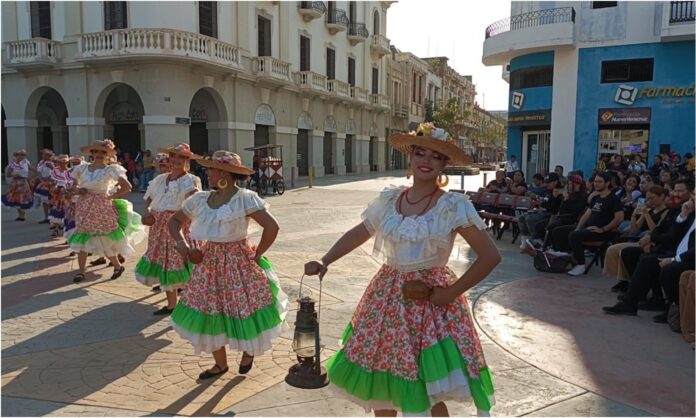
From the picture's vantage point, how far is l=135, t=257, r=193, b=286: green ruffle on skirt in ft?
18.6

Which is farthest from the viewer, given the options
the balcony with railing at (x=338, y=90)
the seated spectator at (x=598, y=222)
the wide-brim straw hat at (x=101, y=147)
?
the balcony with railing at (x=338, y=90)

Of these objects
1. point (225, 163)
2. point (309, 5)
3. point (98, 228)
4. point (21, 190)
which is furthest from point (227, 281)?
point (309, 5)

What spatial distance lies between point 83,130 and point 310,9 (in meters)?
13.5

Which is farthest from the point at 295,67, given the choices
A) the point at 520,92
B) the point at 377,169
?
the point at 377,169

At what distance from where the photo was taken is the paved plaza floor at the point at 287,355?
378cm

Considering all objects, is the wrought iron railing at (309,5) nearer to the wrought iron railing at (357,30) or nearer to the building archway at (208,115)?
the wrought iron railing at (357,30)

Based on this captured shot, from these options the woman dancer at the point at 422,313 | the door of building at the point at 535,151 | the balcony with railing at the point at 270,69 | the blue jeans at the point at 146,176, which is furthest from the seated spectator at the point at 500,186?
the balcony with railing at the point at 270,69

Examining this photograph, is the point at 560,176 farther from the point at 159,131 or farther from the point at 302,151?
the point at 302,151

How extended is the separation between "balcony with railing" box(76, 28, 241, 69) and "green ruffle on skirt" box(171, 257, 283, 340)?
725 inches

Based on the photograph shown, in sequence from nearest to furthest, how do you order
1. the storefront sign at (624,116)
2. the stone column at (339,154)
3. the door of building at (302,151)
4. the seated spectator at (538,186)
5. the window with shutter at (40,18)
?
the seated spectator at (538,186) → the storefront sign at (624,116) → the window with shutter at (40,18) → the door of building at (302,151) → the stone column at (339,154)

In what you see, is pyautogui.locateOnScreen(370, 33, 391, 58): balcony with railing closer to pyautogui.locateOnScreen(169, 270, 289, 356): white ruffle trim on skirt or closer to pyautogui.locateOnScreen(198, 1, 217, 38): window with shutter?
pyautogui.locateOnScreen(198, 1, 217, 38): window with shutter

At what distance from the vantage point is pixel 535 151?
23516mm

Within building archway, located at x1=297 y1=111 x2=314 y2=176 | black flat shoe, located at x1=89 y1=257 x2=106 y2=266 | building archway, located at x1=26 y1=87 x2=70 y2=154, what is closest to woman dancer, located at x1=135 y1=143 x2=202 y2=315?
black flat shoe, located at x1=89 y1=257 x2=106 y2=266

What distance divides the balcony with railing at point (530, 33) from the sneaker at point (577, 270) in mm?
14903
